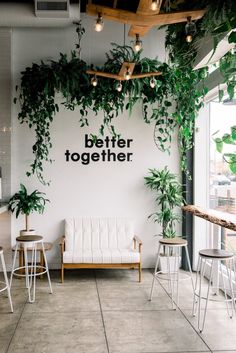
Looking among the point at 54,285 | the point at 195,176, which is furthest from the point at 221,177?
the point at 54,285

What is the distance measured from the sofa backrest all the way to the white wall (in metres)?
0.17

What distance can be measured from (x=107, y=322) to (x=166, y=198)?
7.99 ft

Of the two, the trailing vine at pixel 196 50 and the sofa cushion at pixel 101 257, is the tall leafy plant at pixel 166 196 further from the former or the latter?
the sofa cushion at pixel 101 257

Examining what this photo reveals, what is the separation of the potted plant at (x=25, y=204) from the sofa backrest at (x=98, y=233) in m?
0.54

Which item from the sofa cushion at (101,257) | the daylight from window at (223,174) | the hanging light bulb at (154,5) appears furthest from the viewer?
A: the sofa cushion at (101,257)

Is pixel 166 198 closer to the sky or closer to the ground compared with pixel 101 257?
closer to the sky

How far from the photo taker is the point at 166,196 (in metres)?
6.08

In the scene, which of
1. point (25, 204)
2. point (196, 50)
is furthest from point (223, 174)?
point (25, 204)

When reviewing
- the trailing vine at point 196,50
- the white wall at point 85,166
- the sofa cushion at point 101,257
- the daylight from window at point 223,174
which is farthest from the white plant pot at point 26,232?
the daylight from window at point 223,174

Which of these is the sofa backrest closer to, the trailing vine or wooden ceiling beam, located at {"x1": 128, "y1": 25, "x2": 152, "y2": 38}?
the trailing vine

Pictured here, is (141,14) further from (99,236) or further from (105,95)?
Result: (99,236)

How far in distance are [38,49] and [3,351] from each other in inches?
177

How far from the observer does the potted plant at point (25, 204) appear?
5879 mm

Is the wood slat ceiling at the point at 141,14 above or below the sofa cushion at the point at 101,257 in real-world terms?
above
